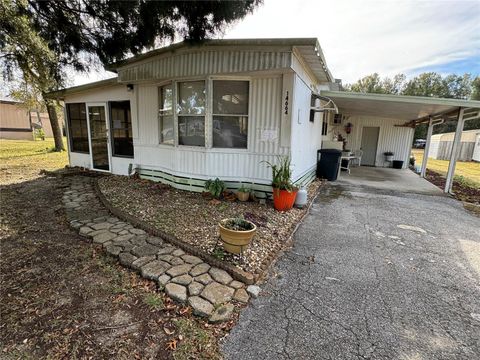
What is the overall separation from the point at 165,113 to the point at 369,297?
18.0ft

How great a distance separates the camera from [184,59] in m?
5.09

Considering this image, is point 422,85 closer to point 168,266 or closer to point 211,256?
point 211,256

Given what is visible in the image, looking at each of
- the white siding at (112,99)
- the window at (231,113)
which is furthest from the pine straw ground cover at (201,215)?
the window at (231,113)

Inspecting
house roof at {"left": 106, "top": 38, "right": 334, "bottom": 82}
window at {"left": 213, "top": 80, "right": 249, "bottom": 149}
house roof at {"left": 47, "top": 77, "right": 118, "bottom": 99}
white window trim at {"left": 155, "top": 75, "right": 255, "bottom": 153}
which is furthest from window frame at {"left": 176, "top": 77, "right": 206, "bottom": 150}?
house roof at {"left": 47, "top": 77, "right": 118, "bottom": 99}

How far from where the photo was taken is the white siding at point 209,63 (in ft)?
14.6

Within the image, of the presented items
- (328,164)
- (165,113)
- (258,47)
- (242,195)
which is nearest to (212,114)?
(165,113)

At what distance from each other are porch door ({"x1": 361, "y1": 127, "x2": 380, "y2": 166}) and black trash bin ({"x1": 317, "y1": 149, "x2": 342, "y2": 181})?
241 inches

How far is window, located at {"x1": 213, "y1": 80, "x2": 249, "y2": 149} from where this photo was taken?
17.0 feet

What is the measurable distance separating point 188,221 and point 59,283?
187 cm

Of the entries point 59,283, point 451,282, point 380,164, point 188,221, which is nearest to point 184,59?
point 188,221

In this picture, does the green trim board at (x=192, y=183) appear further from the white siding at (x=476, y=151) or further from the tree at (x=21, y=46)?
the white siding at (x=476, y=151)

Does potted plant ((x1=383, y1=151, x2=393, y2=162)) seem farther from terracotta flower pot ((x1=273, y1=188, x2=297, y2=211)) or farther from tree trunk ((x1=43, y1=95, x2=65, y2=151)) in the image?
tree trunk ((x1=43, y1=95, x2=65, y2=151))

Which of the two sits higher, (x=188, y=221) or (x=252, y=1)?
(x=252, y=1)

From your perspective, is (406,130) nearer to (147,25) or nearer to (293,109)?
(293,109)
